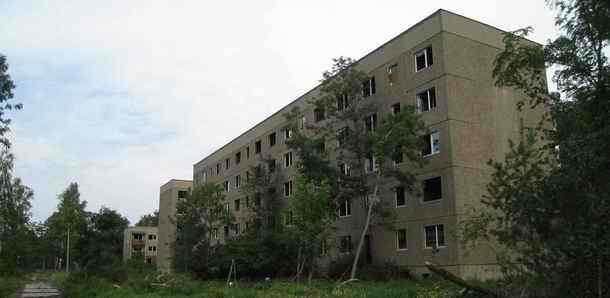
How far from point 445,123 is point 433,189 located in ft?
12.6

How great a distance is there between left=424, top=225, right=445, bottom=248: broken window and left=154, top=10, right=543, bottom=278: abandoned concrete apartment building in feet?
0.18

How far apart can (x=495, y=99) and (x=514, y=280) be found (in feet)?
68.3

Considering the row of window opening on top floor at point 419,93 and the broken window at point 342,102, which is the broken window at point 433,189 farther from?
the broken window at point 342,102

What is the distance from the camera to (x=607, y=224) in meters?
11.0

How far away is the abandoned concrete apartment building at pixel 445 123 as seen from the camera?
29859 mm

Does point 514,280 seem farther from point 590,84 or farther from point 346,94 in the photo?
point 346,94

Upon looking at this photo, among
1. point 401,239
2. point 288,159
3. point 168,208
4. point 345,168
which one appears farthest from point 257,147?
point 168,208

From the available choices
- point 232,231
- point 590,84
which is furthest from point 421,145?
point 232,231

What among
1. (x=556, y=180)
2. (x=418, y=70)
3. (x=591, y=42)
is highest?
(x=418, y=70)

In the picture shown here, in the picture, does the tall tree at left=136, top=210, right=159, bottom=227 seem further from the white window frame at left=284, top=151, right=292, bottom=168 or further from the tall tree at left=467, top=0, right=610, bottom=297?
the tall tree at left=467, top=0, right=610, bottom=297

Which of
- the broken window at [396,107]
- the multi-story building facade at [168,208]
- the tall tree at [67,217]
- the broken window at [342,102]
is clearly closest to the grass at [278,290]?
the broken window at [396,107]

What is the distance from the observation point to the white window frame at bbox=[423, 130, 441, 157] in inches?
1224

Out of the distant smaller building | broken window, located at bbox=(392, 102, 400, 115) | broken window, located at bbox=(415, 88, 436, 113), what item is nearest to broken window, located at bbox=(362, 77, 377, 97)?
broken window, located at bbox=(392, 102, 400, 115)

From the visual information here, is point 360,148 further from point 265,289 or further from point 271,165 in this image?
point 271,165
